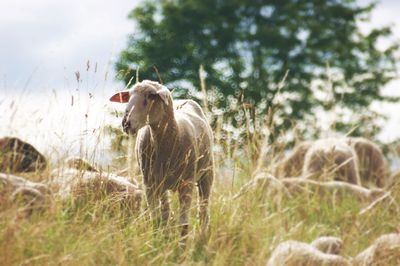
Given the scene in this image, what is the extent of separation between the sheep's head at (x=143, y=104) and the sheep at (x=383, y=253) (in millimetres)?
2039

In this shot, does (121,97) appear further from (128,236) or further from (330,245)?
(330,245)

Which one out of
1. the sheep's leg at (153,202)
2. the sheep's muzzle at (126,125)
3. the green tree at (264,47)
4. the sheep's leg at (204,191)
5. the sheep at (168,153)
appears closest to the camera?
the sheep's muzzle at (126,125)

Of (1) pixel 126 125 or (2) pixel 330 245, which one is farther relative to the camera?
(2) pixel 330 245

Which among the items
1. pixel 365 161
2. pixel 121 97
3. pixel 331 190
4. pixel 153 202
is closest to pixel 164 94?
pixel 121 97

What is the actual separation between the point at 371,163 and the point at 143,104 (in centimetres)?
873

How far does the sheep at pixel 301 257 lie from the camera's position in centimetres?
524

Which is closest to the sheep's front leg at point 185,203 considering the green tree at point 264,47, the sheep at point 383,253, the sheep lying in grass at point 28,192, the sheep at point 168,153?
the sheep at point 168,153

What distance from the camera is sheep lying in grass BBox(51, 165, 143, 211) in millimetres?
5199

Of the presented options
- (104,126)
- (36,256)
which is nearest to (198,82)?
(104,126)

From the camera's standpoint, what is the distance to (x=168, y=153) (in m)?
5.54

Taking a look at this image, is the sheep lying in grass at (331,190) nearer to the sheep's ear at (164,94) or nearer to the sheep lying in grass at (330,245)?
the sheep lying in grass at (330,245)

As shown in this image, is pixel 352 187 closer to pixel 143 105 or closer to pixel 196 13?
pixel 143 105

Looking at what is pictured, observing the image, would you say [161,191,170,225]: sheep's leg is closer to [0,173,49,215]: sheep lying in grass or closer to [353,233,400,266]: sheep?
[0,173,49,215]: sheep lying in grass

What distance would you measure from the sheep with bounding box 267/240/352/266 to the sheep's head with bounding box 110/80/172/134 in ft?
4.21
